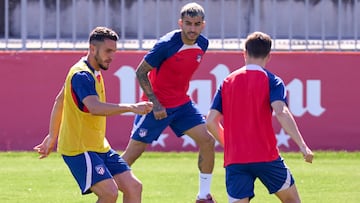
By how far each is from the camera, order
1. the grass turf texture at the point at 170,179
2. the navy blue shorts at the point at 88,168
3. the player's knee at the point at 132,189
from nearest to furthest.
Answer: the navy blue shorts at the point at 88,168 < the player's knee at the point at 132,189 < the grass turf texture at the point at 170,179

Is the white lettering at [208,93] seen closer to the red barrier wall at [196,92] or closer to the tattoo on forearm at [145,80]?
the red barrier wall at [196,92]

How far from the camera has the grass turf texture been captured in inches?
420

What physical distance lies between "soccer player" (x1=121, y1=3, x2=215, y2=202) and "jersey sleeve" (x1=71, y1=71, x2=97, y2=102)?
2.18 m

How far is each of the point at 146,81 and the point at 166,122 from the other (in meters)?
0.57

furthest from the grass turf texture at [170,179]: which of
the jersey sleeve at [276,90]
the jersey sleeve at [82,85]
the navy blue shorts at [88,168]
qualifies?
the jersey sleeve at [276,90]

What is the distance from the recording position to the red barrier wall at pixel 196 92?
14.9 metres

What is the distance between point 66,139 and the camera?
8141 millimetres

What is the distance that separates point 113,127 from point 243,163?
24.1ft

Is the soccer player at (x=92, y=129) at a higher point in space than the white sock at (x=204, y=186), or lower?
higher

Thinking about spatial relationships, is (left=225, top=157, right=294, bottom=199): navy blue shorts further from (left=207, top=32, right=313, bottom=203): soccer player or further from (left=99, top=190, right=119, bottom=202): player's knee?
(left=99, top=190, right=119, bottom=202): player's knee

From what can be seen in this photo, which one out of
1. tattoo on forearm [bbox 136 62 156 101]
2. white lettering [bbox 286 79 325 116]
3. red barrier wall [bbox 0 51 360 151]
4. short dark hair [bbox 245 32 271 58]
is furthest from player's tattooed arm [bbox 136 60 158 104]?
white lettering [bbox 286 79 325 116]

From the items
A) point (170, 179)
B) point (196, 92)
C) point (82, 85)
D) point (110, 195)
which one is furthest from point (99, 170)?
point (196, 92)

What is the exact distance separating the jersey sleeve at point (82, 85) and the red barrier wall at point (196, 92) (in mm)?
6893

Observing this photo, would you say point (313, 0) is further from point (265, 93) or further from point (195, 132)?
point (265, 93)
